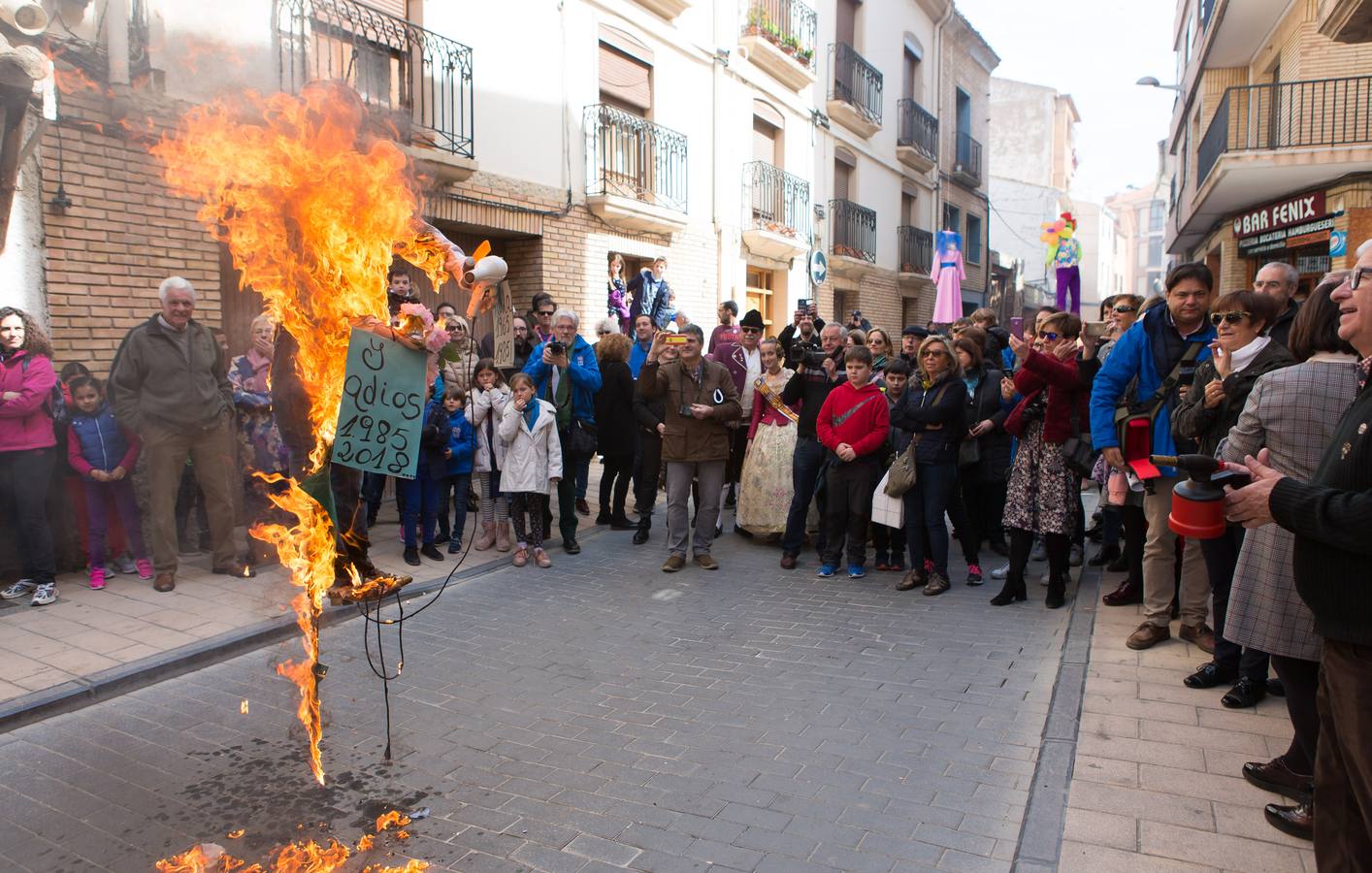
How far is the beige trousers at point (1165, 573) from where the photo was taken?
5402 millimetres

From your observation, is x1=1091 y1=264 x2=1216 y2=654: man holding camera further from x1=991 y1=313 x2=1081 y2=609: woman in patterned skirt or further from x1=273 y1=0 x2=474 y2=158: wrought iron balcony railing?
x1=273 y1=0 x2=474 y2=158: wrought iron balcony railing

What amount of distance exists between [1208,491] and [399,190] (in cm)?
348

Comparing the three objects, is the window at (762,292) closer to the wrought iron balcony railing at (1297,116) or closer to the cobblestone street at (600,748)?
the wrought iron balcony railing at (1297,116)

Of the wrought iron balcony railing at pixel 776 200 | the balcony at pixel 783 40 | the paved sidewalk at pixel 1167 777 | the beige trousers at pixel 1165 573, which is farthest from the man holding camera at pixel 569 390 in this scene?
the balcony at pixel 783 40

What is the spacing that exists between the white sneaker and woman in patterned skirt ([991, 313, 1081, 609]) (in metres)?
6.97

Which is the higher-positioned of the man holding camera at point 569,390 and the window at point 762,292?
the window at point 762,292

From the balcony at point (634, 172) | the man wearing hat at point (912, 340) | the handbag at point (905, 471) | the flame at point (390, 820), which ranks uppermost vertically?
the balcony at point (634, 172)

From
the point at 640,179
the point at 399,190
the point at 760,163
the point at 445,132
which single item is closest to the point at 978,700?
the point at 399,190

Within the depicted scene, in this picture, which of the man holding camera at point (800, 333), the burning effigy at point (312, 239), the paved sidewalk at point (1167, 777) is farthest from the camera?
the man holding camera at point (800, 333)

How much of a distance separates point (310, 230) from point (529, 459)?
3.96m

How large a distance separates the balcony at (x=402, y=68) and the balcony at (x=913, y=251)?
15757mm

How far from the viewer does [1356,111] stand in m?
13.9

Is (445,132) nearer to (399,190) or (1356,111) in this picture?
(399,190)

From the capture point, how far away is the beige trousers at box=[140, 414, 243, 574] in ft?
21.9
